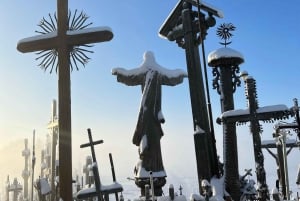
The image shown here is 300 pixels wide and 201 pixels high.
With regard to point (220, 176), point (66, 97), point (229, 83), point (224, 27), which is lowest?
point (220, 176)

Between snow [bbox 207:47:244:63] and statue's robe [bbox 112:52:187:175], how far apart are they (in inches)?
50.4

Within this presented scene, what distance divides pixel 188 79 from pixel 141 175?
3.36m

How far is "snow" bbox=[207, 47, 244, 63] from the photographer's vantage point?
13711 millimetres

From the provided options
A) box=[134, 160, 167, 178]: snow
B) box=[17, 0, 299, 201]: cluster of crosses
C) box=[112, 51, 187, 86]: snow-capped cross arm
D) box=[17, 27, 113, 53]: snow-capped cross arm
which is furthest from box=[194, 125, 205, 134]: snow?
box=[17, 27, 113, 53]: snow-capped cross arm

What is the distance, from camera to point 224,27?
47.0 feet

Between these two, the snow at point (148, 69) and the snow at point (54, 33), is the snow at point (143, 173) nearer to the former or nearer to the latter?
the snow at point (148, 69)

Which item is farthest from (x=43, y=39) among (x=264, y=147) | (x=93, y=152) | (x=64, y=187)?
(x=264, y=147)

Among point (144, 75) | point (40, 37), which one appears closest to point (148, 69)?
point (144, 75)

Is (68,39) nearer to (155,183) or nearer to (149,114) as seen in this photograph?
(149,114)

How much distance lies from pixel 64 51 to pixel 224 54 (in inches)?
260

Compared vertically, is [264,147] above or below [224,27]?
below

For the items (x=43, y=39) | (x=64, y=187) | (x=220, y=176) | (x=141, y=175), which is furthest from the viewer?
(x=141, y=175)

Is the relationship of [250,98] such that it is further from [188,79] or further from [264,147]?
[264,147]

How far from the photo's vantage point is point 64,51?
8.50 m
